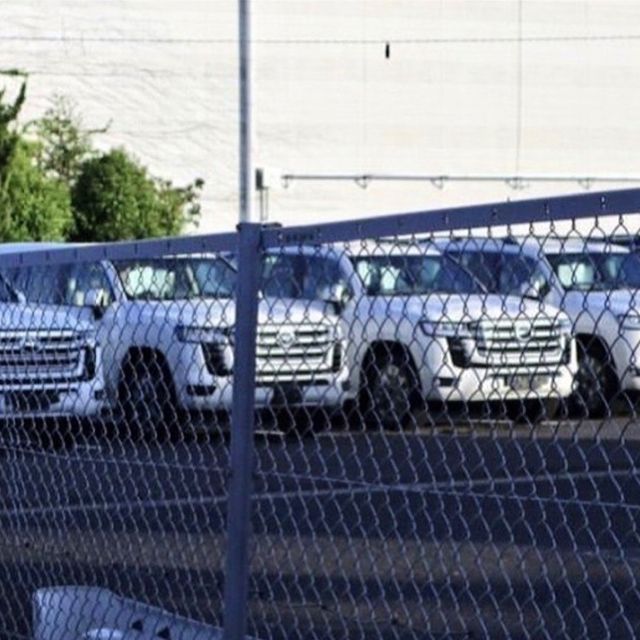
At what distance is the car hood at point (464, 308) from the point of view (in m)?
4.62

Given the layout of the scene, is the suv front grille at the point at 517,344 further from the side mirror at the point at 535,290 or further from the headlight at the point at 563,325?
the side mirror at the point at 535,290

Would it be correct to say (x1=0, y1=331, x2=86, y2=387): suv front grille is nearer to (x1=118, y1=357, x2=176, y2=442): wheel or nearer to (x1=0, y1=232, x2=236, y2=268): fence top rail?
(x1=0, y1=232, x2=236, y2=268): fence top rail

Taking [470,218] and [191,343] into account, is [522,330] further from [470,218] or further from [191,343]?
[191,343]

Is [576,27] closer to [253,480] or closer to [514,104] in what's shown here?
[514,104]

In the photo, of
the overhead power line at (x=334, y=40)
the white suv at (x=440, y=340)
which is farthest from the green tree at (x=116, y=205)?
the white suv at (x=440, y=340)

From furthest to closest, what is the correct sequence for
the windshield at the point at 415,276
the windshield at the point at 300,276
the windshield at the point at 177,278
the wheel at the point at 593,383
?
1. the windshield at the point at 177,278
2. the windshield at the point at 300,276
3. the windshield at the point at 415,276
4. the wheel at the point at 593,383

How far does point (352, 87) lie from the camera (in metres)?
46.5

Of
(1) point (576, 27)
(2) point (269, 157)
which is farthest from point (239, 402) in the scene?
(1) point (576, 27)

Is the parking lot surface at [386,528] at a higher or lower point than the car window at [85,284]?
lower

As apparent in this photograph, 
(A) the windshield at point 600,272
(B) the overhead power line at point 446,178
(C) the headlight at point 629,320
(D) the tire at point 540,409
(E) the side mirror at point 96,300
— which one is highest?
(B) the overhead power line at point 446,178

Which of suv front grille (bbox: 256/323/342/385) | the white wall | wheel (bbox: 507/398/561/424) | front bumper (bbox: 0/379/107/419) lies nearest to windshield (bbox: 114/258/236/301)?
suv front grille (bbox: 256/323/342/385)

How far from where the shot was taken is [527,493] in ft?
15.2

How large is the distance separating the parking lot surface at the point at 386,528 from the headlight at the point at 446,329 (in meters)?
0.21

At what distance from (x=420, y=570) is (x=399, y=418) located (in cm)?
40
